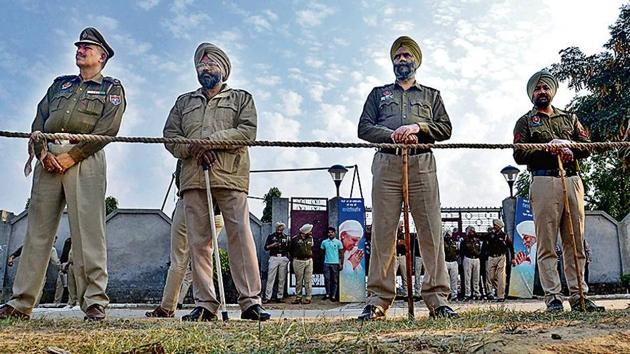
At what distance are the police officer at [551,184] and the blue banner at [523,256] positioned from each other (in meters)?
8.00

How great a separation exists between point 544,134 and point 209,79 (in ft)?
8.98

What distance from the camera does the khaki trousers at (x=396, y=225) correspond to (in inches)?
172

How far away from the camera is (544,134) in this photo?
5.03 metres

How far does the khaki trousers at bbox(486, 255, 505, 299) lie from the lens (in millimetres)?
12875

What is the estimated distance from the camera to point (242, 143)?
430cm

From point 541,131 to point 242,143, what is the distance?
8.16ft

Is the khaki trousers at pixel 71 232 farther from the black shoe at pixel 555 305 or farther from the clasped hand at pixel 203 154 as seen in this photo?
the black shoe at pixel 555 305

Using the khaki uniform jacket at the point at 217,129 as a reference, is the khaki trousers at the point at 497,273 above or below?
below

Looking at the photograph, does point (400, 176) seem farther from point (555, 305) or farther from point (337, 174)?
point (337, 174)

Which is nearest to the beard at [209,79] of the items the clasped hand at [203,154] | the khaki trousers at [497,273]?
the clasped hand at [203,154]

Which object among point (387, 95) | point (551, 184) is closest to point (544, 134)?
point (551, 184)

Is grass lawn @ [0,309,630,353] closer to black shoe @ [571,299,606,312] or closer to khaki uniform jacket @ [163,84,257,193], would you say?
black shoe @ [571,299,606,312]

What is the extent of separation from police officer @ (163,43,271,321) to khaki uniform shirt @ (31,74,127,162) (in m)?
0.45

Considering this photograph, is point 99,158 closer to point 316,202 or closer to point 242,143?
point 242,143
